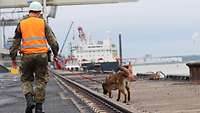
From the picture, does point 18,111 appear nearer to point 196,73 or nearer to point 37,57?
point 37,57

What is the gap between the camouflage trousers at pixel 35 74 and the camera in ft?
33.6

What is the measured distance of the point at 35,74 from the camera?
1045 cm

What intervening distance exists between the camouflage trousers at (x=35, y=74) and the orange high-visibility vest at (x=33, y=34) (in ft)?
0.40

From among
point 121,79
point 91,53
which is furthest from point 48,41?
point 91,53

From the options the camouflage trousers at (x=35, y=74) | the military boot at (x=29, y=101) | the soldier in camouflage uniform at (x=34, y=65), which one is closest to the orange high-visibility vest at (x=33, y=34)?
the soldier in camouflage uniform at (x=34, y=65)

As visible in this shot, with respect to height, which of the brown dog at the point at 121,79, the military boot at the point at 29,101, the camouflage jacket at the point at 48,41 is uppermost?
the camouflage jacket at the point at 48,41

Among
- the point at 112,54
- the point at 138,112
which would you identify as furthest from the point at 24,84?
the point at 112,54

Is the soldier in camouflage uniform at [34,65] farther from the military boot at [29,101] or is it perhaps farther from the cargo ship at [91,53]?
the cargo ship at [91,53]

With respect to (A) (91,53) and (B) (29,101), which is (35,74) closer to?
(B) (29,101)

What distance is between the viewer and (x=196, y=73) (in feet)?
90.1

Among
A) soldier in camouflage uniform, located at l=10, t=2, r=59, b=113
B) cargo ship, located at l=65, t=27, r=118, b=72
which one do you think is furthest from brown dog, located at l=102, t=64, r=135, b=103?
cargo ship, located at l=65, t=27, r=118, b=72

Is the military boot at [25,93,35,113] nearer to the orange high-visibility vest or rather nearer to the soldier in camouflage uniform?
the soldier in camouflage uniform

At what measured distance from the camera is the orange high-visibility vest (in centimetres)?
1013

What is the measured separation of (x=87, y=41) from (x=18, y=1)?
7617 centimetres
